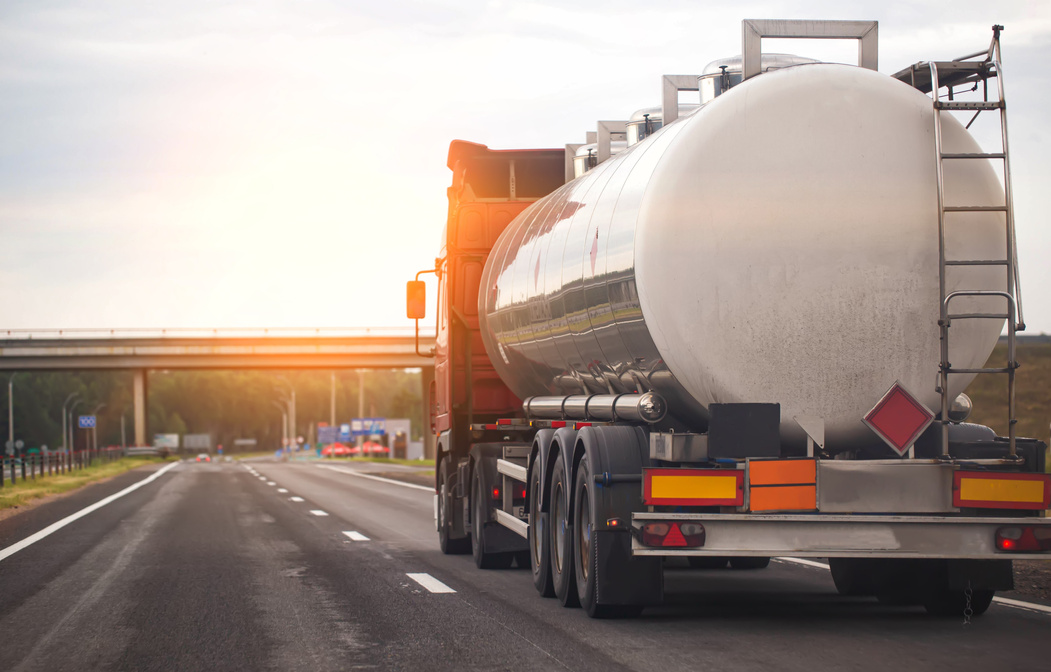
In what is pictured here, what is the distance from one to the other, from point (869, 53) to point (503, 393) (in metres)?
6.10

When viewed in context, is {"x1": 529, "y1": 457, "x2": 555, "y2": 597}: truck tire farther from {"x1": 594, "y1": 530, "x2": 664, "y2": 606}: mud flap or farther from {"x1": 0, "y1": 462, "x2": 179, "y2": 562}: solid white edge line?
{"x1": 0, "y1": 462, "x2": 179, "y2": 562}: solid white edge line

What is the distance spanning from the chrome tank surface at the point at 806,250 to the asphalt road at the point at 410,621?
1.34 m

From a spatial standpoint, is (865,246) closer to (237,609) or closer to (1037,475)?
(1037,475)

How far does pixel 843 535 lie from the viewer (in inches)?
302

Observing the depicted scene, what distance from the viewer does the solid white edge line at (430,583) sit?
1044 centimetres

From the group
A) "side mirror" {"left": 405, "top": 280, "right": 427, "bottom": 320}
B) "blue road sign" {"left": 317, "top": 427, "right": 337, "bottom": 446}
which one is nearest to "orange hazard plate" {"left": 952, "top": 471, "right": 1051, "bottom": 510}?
"side mirror" {"left": 405, "top": 280, "right": 427, "bottom": 320}

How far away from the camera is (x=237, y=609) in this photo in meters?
9.36

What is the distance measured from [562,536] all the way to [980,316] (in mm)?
3177

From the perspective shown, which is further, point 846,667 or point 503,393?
point 503,393

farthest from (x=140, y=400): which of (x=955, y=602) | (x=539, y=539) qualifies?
(x=955, y=602)

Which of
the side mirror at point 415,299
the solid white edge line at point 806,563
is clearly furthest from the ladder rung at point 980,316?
the side mirror at point 415,299

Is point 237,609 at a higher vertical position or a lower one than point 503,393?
lower

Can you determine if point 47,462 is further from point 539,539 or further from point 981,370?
point 981,370

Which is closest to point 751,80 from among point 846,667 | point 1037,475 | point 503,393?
point 1037,475
